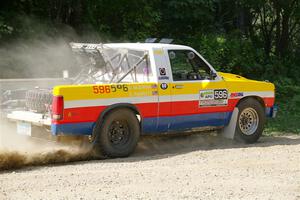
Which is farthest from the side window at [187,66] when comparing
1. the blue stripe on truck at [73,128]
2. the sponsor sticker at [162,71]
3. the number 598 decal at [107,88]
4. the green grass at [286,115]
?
the green grass at [286,115]

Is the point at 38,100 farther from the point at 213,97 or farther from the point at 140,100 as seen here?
the point at 213,97

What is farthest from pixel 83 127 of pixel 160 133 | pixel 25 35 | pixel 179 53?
pixel 25 35

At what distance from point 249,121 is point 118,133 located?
120 inches

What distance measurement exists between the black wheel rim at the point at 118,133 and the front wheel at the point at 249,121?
2517 mm

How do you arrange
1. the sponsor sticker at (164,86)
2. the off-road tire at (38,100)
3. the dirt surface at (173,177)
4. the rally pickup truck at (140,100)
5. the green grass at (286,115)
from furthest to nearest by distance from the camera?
the green grass at (286,115)
the sponsor sticker at (164,86)
the off-road tire at (38,100)
the rally pickup truck at (140,100)
the dirt surface at (173,177)

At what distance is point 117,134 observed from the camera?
34.1ft

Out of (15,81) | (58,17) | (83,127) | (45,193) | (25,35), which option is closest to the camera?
(45,193)

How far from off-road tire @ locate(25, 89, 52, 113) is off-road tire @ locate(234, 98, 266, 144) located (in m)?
3.71

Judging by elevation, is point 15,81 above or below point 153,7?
below

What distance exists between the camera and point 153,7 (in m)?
19.8

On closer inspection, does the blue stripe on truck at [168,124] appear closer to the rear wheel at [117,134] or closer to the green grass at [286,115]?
the rear wheel at [117,134]

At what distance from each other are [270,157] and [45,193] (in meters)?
4.07

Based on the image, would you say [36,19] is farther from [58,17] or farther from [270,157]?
[270,157]

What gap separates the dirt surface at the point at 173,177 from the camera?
7496mm
